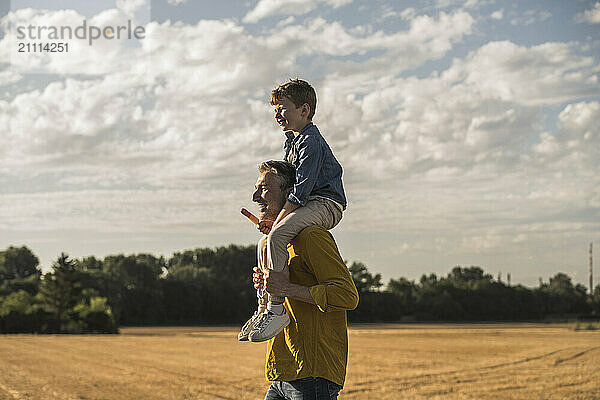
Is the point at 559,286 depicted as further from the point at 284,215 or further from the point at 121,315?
the point at 284,215

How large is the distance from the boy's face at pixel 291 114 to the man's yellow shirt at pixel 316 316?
1.99 feet

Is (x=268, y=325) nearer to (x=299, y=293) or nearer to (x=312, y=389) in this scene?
(x=299, y=293)

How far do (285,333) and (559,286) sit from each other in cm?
11142

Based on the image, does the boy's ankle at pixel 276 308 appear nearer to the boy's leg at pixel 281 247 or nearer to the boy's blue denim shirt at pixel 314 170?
the boy's leg at pixel 281 247

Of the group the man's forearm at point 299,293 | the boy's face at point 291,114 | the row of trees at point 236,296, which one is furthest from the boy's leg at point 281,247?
the row of trees at point 236,296

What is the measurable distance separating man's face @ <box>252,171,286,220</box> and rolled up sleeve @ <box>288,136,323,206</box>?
77 mm

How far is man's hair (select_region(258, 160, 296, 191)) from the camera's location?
3.84 meters

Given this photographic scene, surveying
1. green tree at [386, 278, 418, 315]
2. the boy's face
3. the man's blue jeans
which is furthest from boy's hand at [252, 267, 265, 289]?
green tree at [386, 278, 418, 315]

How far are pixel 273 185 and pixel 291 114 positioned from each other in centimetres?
39

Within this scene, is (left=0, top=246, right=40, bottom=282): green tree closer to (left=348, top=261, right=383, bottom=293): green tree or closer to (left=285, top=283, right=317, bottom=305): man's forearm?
(left=348, top=261, right=383, bottom=293): green tree

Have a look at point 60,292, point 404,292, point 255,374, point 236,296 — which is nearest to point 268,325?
point 255,374

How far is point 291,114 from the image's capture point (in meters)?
3.93

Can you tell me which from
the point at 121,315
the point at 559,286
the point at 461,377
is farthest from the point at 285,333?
the point at 559,286

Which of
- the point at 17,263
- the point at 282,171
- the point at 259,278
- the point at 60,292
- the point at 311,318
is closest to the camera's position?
the point at 311,318
